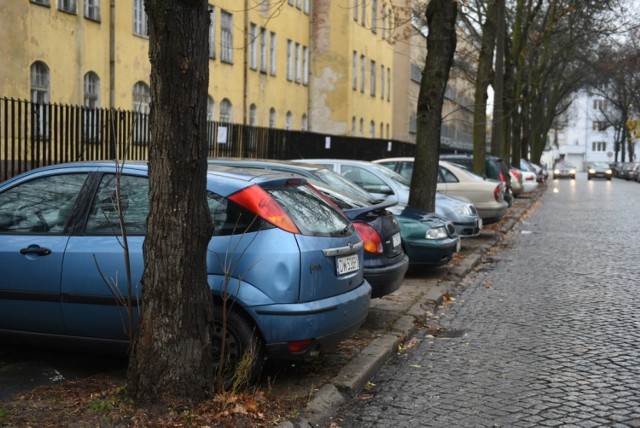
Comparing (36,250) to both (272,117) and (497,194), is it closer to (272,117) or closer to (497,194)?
(497,194)

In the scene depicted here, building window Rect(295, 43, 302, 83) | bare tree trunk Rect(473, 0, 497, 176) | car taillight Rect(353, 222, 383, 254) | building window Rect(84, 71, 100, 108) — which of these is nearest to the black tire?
car taillight Rect(353, 222, 383, 254)

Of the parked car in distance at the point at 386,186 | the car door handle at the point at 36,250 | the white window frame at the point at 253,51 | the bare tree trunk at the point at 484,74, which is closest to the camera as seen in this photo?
the car door handle at the point at 36,250

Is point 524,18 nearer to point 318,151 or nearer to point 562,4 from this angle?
point 562,4

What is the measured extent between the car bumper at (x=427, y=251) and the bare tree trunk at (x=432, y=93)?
2165 mm

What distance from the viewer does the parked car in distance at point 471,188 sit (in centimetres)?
1959

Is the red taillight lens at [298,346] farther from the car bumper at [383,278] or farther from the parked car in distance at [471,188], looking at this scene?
the parked car in distance at [471,188]

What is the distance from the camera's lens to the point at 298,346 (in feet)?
Result: 20.3

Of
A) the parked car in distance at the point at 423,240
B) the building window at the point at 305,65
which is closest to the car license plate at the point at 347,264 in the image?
the parked car in distance at the point at 423,240

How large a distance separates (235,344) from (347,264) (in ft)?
3.37

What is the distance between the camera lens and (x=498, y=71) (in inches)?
1110

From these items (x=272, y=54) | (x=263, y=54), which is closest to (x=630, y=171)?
(x=272, y=54)

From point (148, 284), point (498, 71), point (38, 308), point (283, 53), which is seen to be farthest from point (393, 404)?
point (283, 53)

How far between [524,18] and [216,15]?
12.4 metres

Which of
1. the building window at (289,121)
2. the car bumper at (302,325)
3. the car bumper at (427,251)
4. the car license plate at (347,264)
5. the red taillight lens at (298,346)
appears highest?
the building window at (289,121)
